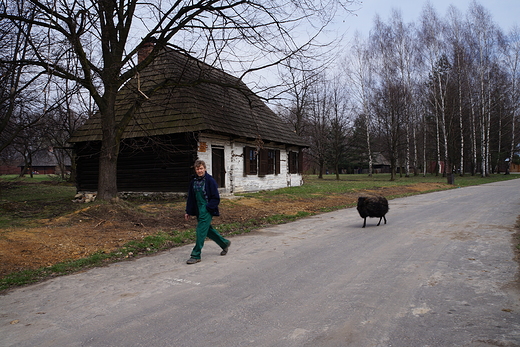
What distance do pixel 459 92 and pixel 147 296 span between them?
43.8 metres

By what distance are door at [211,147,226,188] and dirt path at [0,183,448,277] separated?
382cm

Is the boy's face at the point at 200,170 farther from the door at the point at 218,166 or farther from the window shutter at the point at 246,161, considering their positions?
the window shutter at the point at 246,161

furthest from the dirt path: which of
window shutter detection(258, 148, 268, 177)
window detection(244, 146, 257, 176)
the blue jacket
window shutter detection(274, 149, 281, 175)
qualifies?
window shutter detection(274, 149, 281, 175)

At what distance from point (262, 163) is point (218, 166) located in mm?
4351

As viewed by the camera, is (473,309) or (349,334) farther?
(473,309)

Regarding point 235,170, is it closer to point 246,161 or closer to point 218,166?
point 246,161

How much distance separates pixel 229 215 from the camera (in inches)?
476

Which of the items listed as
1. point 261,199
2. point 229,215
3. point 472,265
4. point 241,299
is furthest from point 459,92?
point 241,299

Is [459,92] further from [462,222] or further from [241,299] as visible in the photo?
[241,299]

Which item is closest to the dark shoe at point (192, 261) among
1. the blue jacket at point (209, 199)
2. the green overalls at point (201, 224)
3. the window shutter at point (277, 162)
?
the green overalls at point (201, 224)

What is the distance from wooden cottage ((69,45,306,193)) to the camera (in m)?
16.6

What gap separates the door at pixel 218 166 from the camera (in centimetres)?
1798

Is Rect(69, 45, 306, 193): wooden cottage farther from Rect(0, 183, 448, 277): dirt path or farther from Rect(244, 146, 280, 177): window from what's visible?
Rect(0, 183, 448, 277): dirt path

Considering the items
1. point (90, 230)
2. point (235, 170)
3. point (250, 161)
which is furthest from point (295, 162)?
point (90, 230)
